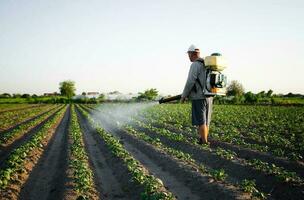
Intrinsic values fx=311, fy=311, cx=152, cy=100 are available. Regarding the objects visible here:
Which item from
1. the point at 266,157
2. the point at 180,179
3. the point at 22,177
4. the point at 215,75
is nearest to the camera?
the point at 180,179

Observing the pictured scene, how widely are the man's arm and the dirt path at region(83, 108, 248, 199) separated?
174cm

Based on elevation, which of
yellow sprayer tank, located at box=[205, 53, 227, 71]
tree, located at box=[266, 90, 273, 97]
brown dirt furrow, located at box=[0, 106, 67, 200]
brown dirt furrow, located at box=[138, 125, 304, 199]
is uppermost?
tree, located at box=[266, 90, 273, 97]

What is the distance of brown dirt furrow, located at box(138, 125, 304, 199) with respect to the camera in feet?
18.3

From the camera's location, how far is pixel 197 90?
7.82 metres

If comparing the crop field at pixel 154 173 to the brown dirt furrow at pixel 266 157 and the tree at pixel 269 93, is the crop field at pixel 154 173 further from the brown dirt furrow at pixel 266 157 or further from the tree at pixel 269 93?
the tree at pixel 269 93

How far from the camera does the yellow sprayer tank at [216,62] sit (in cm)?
721

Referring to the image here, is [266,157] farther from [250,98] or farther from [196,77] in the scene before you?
[250,98]

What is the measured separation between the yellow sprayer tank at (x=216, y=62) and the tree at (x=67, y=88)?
134556 millimetres

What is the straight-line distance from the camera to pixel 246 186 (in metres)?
5.45

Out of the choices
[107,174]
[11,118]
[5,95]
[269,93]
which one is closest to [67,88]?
[5,95]

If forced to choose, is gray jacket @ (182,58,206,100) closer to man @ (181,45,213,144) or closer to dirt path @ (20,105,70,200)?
man @ (181,45,213,144)

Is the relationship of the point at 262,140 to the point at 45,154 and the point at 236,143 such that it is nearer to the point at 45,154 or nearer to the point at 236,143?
the point at 236,143

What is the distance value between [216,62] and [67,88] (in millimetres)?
137055

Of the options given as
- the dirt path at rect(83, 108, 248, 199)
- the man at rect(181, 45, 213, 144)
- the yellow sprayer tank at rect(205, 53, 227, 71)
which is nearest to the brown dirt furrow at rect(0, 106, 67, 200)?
the dirt path at rect(83, 108, 248, 199)
